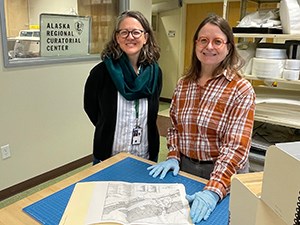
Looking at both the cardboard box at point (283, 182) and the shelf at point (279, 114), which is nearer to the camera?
the cardboard box at point (283, 182)

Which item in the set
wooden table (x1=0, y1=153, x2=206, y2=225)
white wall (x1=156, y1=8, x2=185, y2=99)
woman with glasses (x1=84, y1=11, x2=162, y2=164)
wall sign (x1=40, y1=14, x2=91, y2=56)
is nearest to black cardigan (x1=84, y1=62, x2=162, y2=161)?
woman with glasses (x1=84, y1=11, x2=162, y2=164)

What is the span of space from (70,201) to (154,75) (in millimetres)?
891

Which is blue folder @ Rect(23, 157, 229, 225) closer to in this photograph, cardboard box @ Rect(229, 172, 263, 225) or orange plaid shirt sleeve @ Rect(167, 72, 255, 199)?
orange plaid shirt sleeve @ Rect(167, 72, 255, 199)

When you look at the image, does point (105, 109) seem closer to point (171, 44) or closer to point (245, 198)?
point (245, 198)

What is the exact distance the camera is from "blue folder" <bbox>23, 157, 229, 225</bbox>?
3.20 feet

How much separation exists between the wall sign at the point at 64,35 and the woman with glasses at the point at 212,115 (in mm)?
1672

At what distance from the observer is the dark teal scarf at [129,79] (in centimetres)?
154

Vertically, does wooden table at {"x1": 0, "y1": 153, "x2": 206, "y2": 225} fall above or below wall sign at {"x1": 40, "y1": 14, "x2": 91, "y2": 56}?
below

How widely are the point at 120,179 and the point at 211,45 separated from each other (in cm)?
70

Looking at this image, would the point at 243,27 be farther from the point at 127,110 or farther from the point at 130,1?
the point at 130,1

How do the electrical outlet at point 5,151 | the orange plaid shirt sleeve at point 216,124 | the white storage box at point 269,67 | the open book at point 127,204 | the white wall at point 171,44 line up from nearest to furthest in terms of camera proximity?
the open book at point 127,204, the orange plaid shirt sleeve at point 216,124, the white storage box at point 269,67, the electrical outlet at point 5,151, the white wall at point 171,44

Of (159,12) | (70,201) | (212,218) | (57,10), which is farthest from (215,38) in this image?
(159,12)

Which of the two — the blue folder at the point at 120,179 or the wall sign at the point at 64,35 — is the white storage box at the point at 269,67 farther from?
the wall sign at the point at 64,35

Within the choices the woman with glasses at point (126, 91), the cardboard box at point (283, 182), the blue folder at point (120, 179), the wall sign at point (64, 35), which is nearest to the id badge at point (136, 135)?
the woman with glasses at point (126, 91)
